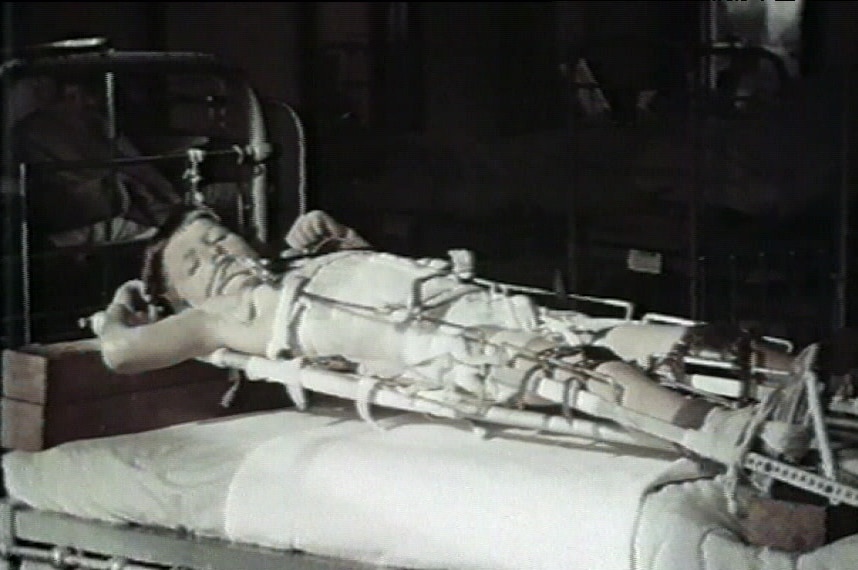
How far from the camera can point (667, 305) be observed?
153cm

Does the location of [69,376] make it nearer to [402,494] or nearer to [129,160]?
[129,160]

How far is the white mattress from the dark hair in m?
0.14

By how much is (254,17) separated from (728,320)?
611 millimetres

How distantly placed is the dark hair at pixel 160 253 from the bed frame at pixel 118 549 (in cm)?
24

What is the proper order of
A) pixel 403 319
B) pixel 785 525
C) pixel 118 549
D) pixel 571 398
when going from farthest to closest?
pixel 118 549 → pixel 403 319 → pixel 571 398 → pixel 785 525

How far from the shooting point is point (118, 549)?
66.7 inches

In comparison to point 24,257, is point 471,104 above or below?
above

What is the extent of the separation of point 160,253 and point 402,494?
402mm

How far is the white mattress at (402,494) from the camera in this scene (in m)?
1.40

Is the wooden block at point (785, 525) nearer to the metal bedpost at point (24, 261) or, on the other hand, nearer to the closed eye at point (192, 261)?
the closed eye at point (192, 261)

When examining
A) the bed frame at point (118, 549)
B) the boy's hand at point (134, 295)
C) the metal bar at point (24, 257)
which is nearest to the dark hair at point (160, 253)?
the boy's hand at point (134, 295)

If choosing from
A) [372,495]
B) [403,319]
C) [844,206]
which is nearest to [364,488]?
[372,495]

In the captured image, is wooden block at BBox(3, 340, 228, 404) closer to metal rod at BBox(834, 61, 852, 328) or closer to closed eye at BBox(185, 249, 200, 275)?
closed eye at BBox(185, 249, 200, 275)

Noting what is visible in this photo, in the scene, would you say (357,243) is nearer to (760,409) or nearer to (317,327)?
(317,327)
